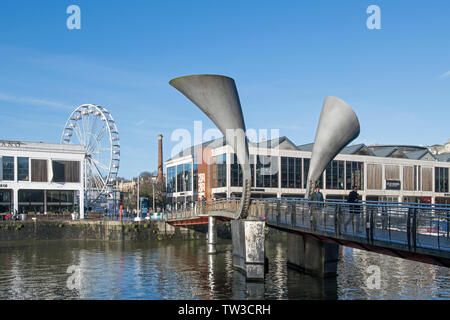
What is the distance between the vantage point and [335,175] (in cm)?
7900

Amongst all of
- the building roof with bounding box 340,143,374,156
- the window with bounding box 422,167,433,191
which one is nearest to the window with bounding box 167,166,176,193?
the building roof with bounding box 340,143,374,156

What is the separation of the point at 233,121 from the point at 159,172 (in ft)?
262

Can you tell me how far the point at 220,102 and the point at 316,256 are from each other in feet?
32.3

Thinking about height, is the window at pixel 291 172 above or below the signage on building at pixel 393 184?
above

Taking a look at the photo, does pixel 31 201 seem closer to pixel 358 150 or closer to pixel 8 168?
pixel 8 168

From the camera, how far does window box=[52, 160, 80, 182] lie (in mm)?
69250

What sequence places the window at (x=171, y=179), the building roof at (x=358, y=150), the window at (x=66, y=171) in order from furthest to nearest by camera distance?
the window at (x=171, y=179), the building roof at (x=358, y=150), the window at (x=66, y=171)

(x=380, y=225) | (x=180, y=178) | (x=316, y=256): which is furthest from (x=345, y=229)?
(x=180, y=178)

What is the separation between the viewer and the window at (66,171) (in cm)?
6925

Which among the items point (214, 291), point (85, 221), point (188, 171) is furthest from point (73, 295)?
point (188, 171)

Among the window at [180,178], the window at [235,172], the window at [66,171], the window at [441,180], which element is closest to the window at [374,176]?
the window at [441,180]

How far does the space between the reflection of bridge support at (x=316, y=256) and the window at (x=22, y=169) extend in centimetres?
4719

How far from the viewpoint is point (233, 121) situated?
27578mm

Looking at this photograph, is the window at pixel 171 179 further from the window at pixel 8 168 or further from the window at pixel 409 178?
the window at pixel 409 178
